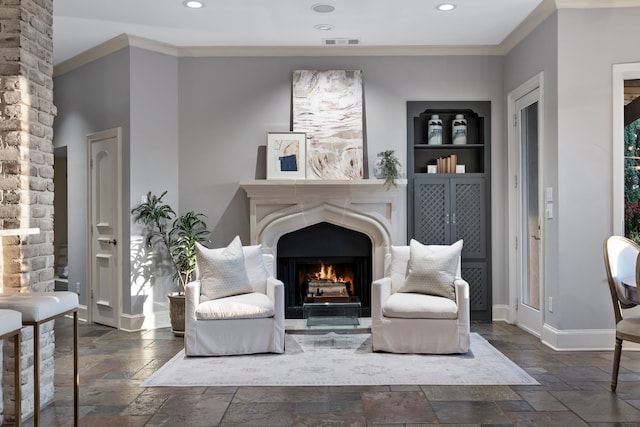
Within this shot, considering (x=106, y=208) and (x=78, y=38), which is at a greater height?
(x=78, y=38)

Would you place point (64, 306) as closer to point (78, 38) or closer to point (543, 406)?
point (543, 406)

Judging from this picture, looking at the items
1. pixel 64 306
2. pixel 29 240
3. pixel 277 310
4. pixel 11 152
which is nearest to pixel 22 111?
pixel 11 152

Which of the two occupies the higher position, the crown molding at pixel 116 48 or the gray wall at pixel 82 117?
the crown molding at pixel 116 48

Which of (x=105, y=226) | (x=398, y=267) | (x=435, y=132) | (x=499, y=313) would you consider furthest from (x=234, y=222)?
(x=499, y=313)

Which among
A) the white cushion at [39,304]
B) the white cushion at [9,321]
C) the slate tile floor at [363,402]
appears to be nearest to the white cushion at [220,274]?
the slate tile floor at [363,402]

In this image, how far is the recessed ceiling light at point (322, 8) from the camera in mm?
4839

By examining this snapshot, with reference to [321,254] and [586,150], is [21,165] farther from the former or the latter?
[586,150]

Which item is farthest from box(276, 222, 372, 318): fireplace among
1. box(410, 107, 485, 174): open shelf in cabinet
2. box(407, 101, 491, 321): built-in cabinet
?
box(410, 107, 485, 174): open shelf in cabinet

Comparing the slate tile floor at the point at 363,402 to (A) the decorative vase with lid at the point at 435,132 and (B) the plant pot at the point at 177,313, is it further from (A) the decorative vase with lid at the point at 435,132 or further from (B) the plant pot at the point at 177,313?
(A) the decorative vase with lid at the point at 435,132

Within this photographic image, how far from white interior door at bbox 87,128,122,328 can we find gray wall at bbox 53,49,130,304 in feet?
0.51

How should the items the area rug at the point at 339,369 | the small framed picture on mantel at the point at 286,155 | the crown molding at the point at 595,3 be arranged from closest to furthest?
the area rug at the point at 339,369, the crown molding at the point at 595,3, the small framed picture on mantel at the point at 286,155

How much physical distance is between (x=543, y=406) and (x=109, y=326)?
435 centimetres

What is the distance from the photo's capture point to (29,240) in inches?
128

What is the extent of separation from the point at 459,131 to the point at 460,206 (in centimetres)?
78
